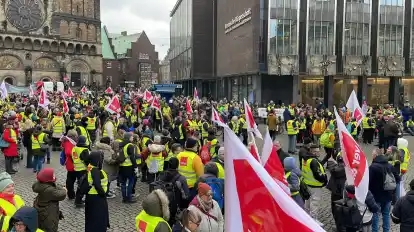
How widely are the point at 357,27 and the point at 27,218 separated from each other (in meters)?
40.0

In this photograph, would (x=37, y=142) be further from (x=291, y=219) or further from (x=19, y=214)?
(x=291, y=219)

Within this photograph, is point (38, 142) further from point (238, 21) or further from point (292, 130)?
point (238, 21)

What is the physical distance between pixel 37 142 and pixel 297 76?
29.9 metres

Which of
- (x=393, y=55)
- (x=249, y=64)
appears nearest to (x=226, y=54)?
(x=249, y=64)

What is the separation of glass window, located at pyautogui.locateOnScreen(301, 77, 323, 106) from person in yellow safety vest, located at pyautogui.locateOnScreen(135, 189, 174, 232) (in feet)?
119

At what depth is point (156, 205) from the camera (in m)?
4.41

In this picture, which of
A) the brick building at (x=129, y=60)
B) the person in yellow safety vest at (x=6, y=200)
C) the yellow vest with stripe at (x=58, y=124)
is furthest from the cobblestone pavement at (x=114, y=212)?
the brick building at (x=129, y=60)

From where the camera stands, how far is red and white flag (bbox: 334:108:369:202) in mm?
6086

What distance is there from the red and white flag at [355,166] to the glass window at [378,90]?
38.7m

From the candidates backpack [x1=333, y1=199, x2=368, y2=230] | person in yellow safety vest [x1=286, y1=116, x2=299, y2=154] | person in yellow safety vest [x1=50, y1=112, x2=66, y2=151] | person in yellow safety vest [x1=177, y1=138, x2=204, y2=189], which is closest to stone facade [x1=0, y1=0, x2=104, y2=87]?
person in yellow safety vest [x1=50, y1=112, x2=66, y2=151]

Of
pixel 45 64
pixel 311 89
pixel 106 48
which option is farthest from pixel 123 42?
pixel 311 89

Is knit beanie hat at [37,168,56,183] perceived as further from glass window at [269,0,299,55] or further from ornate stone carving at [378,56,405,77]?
ornate stone carving at [378,56,405,77]

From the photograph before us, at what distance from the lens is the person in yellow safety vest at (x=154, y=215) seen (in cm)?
433

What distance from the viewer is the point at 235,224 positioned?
10.7 feet
